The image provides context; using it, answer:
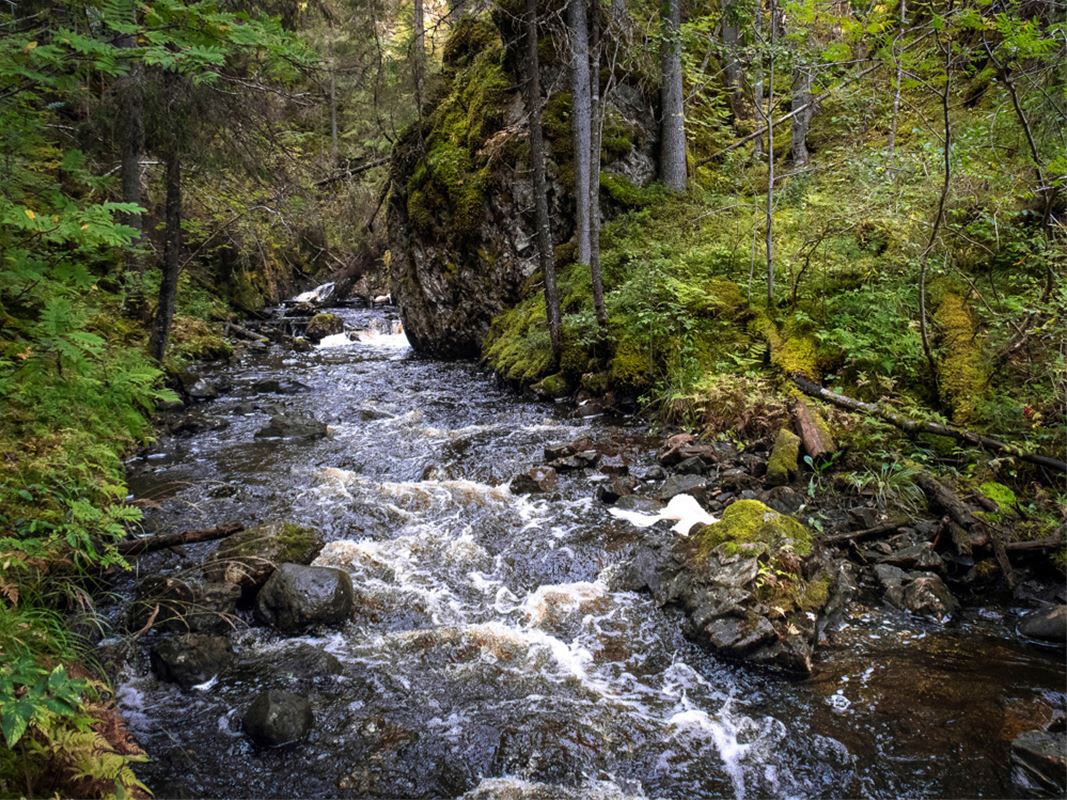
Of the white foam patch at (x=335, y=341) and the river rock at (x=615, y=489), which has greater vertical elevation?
the white foam patch at (x=335, y=341)

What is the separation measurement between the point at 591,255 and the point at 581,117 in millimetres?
4578

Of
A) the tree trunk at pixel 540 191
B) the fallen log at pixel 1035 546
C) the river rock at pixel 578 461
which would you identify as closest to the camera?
the fallen log at pixel 1035 546

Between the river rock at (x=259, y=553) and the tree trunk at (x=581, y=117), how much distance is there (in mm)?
9386

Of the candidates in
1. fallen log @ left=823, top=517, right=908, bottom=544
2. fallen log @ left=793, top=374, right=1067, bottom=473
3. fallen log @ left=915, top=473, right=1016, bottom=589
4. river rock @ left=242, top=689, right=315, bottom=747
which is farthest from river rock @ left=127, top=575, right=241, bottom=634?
fallen log @ left=793, top=374, right=1067, bottom=473

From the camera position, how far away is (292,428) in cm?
1087

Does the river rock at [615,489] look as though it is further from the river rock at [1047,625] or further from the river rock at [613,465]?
the river rock at [1047,625]

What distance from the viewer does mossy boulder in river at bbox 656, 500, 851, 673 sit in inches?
195

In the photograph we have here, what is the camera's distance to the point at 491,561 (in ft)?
21.8

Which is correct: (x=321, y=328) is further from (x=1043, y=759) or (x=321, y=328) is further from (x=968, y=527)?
(x=1043, y=759)

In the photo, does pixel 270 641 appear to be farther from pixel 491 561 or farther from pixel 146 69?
pixel 146 69

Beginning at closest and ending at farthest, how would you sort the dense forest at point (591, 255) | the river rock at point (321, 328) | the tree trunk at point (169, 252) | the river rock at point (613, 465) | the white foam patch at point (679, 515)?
the dense forest at point (591, 255)
the white foam patch at point (679, 515)
the river rock at point (613, 465)
the tree trunk at point (169, 252)
the river rock at point (321, 328)

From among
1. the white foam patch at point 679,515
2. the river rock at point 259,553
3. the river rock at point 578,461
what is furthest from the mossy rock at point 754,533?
the river rock at point 259,553

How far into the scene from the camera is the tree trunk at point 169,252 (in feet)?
35.2

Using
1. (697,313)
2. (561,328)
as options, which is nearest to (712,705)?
(697,313)
